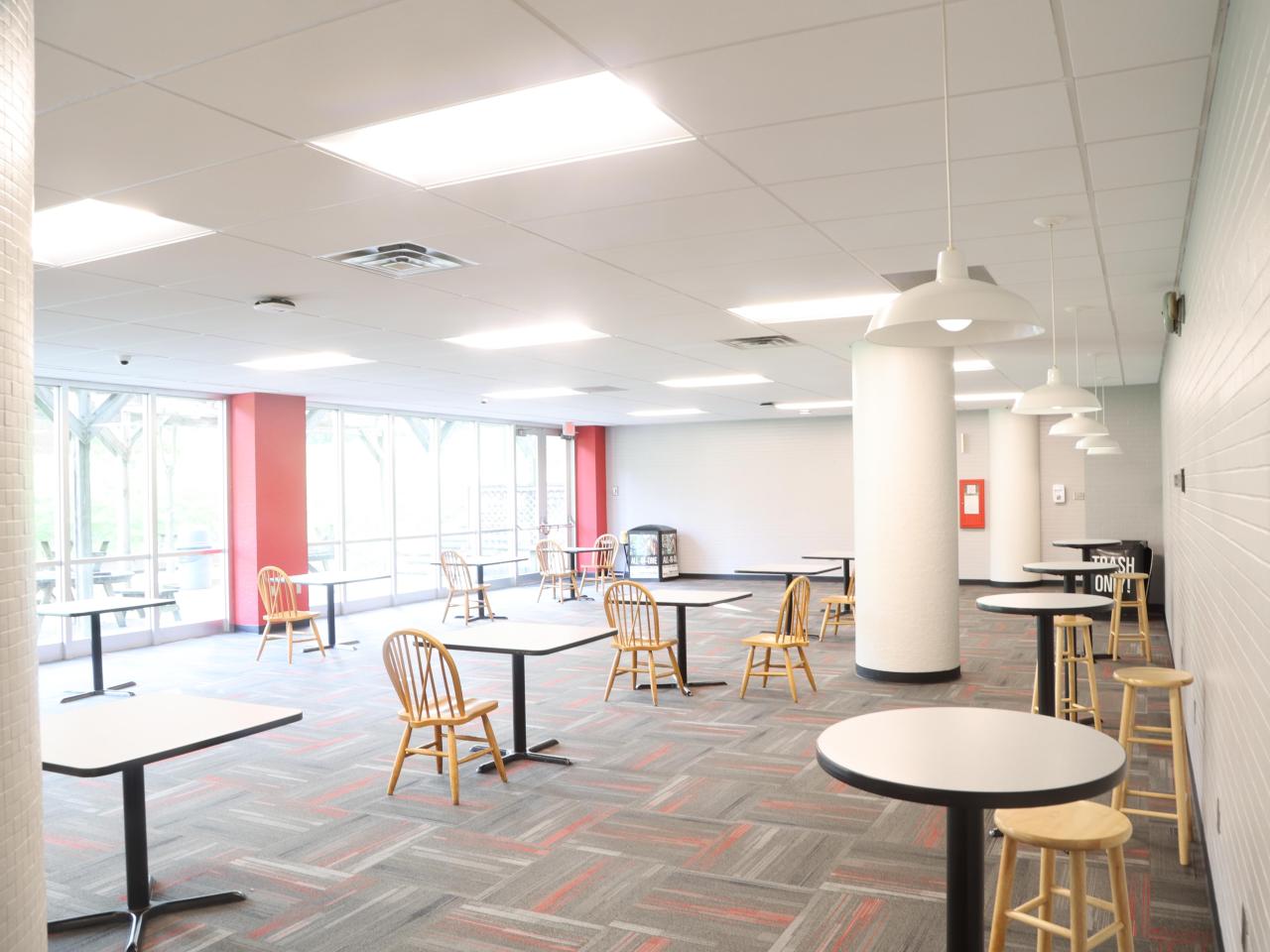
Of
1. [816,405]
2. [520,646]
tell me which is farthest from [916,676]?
[816,405]

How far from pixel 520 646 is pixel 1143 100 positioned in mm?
3533

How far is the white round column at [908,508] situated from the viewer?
684 centimetres

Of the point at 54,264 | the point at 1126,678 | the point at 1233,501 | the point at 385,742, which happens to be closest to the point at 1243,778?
the point at 1233,501

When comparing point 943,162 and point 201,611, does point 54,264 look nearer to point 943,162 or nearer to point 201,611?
point 943,162

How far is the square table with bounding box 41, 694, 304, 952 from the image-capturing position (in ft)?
10.2

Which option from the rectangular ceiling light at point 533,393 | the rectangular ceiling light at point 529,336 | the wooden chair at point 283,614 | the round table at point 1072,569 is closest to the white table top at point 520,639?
the rectangular ceiling light at point 529,336

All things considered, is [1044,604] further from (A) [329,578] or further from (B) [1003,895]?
(A) [329,578]

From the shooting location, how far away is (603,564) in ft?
46.5

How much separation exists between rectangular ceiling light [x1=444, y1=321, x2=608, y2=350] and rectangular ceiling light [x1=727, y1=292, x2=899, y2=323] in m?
1.14

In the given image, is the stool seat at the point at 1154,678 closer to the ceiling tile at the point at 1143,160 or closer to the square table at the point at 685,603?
the ceiling tile at the point at 1143,160

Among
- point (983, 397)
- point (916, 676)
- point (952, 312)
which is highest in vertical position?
point (983, 397)

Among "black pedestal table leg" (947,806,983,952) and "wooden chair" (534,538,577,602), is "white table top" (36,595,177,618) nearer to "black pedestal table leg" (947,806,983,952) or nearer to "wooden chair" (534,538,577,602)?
"wooden chair" (534,538,577,602)

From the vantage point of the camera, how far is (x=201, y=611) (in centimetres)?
1030

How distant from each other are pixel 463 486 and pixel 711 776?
9760mm
